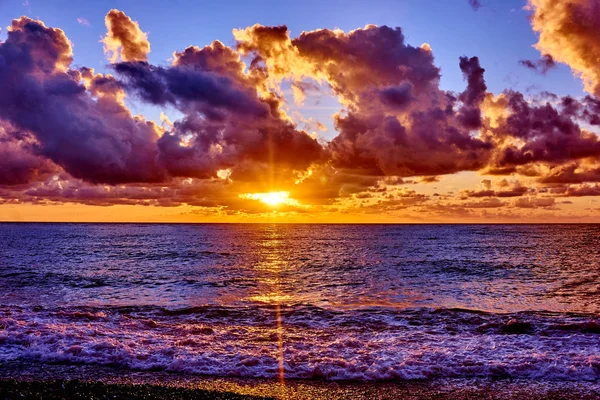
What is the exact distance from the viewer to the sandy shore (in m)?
9.03

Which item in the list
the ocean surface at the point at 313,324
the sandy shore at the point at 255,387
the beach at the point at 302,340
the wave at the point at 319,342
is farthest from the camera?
the ocean surface at the point at 313,324

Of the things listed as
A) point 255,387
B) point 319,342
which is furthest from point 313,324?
point 255,387

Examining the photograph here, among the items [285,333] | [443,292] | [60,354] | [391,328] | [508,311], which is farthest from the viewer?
[443,292]

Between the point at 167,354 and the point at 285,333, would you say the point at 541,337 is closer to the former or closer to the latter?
the point at 285,333

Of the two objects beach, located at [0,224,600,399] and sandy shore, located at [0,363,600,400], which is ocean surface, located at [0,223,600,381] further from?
sandy shore, located at [0,363,600,400]

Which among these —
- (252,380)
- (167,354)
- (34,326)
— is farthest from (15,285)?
(252,380)

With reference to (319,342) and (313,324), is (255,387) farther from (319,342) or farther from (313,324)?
(313,324)

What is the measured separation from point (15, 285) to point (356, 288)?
1009 inches

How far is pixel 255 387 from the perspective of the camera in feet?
35.0

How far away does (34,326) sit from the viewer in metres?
16.2

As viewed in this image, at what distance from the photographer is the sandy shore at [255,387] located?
9031mm

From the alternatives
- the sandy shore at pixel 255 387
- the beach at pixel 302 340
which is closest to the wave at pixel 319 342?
the beach at pixel 302 340

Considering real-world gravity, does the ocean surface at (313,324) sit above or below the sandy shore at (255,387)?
below

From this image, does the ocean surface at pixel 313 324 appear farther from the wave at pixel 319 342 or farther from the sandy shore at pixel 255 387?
the sandy shore at pixel 255 387
